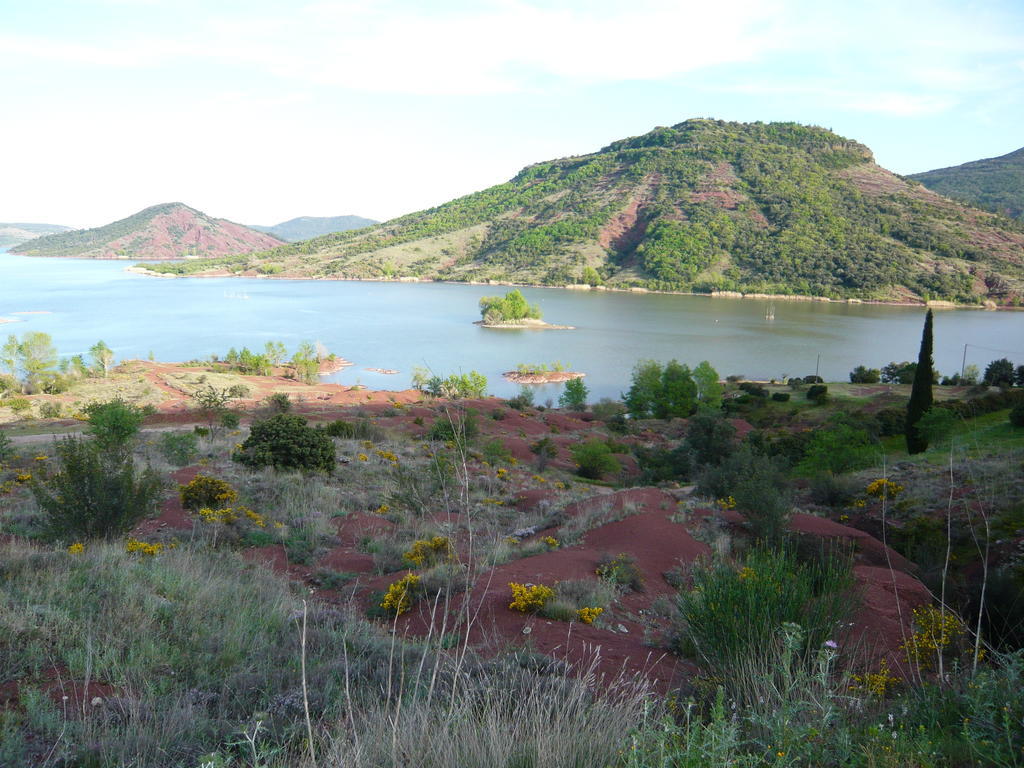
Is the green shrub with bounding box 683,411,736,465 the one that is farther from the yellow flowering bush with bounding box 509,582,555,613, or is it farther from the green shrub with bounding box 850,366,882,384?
the green shrub with bounding box 850,366,882,384

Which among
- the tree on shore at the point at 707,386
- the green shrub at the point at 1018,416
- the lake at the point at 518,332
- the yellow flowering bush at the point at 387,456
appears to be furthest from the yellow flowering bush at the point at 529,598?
the lake at the point at 518,332

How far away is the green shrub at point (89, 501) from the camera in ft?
20.8

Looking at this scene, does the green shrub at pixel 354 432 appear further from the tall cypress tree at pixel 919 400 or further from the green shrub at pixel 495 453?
the tall cypress tree at pixel 919 400

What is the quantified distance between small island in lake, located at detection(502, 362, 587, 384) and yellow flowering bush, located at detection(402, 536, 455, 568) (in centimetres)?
4500

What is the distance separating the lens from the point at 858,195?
138 meters

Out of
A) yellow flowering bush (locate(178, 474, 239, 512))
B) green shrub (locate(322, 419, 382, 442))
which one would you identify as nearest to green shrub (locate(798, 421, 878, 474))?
green shrub (locate(322, 419, 382, 442))

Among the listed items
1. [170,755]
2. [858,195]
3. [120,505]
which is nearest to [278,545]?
[120,505]

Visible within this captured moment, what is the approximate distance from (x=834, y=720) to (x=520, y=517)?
A: 8225 millimetres

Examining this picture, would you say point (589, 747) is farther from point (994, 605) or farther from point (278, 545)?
point (278, 545)

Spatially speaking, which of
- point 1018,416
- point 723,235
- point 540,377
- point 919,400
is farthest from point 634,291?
point 1018,416

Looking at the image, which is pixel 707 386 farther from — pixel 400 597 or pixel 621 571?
pixel 400 597

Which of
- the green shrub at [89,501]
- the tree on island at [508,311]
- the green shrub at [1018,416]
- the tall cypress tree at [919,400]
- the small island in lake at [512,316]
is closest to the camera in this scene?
the green shrub at [89,501]

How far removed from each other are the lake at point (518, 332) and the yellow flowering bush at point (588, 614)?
42.1 metres

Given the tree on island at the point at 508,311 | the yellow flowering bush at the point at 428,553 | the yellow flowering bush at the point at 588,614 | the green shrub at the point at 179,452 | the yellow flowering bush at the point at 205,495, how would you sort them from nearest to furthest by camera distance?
the yellow flowering bush at the point at 588,614 < the yellow flowering bush at the point at 428,553 < the yellow flowering bush at the point at 205,495 < the green shrub at the point at 179,452 < the tree on island at the point at 508,311
